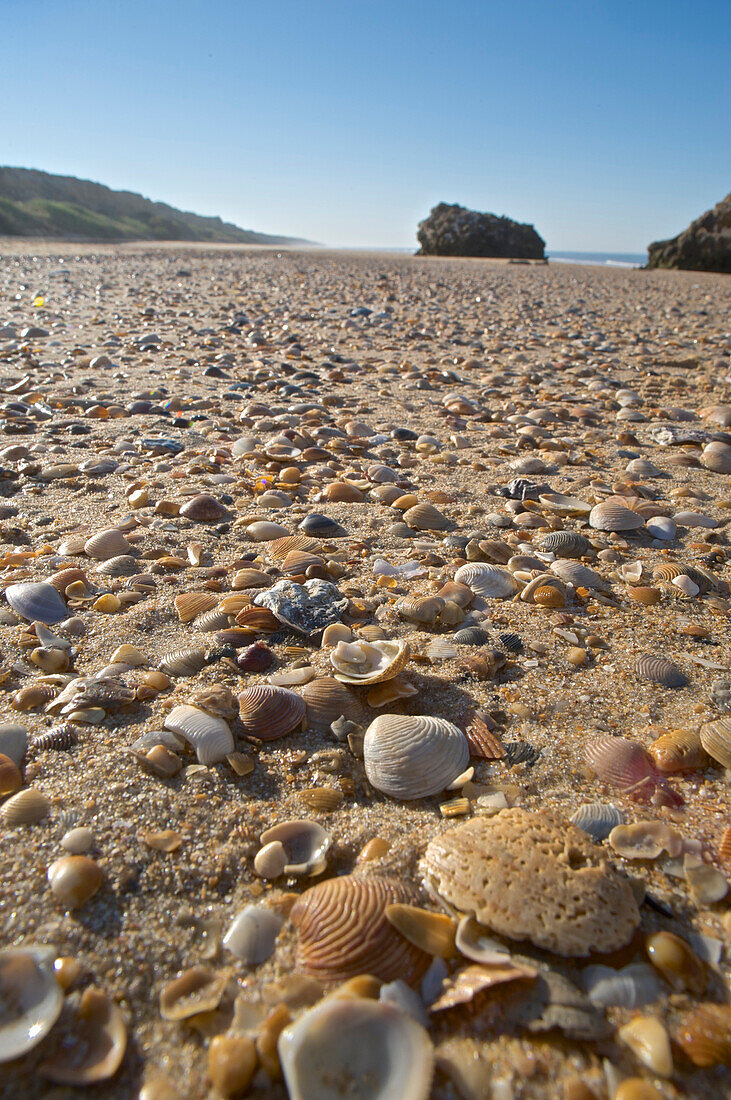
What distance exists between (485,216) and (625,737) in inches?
1129

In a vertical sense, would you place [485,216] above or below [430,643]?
above

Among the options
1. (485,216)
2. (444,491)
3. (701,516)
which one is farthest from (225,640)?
(485,216)

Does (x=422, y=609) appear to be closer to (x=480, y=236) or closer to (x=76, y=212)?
(x=480, y=236)

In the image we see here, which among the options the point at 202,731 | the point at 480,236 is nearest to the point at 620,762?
the point at 202,731

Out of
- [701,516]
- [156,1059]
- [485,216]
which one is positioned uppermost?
[485,216]

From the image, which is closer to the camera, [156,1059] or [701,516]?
[156,1059]

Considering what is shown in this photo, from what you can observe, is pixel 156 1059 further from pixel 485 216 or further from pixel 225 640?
pixel 485 216

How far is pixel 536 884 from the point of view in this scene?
1188 millimetres

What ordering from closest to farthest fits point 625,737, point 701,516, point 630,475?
point 625,737, point 701,516, point 630,475

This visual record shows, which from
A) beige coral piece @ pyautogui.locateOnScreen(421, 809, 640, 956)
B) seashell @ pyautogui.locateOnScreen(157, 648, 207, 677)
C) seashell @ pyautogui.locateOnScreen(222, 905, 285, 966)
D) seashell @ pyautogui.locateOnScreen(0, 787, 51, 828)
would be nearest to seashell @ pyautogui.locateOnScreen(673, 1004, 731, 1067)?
beige coral piece @ pyautogui.locateOnScreen(421, 809, 640, 956)

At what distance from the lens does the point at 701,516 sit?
2945mm

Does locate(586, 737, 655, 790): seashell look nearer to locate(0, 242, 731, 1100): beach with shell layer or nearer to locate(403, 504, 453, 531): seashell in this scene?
locate(0, 242, 731, 1100): beach with shell layer

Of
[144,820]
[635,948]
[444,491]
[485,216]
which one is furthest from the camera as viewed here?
[485,216]

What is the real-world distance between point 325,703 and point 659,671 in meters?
0.96
